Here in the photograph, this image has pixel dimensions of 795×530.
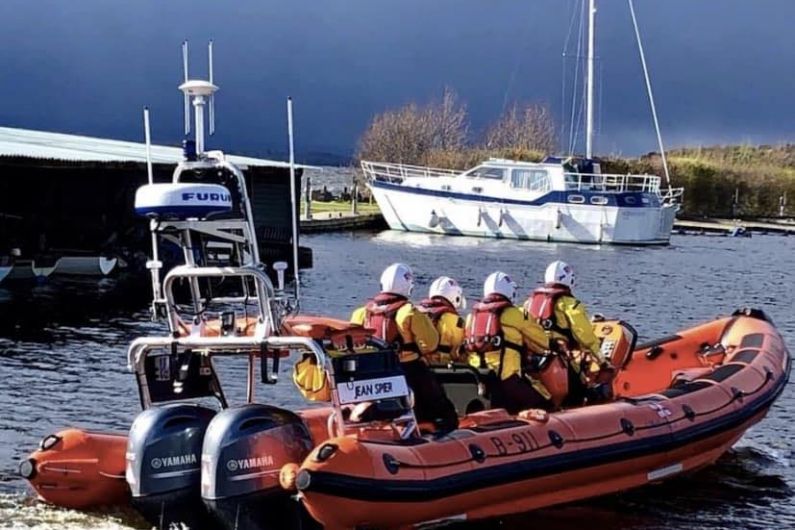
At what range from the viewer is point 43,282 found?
24547 mm

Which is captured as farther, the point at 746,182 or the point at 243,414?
the point at 746,182

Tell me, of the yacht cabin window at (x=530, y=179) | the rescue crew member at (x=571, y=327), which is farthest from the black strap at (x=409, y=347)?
the yacht cabin window at (x=530, y=179)

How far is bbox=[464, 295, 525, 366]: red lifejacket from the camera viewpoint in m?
9.62

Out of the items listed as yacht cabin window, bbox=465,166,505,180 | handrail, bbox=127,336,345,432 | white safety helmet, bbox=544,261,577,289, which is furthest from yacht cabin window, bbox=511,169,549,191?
handrail, bbox=127,336,345,432

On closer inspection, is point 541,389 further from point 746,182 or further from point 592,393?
point 746,182

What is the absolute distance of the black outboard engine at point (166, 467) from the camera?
298 inches

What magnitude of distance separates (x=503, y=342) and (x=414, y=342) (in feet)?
2.84

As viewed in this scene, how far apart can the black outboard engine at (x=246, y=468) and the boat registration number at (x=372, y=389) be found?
452 millimetres

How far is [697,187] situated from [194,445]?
5151 cm

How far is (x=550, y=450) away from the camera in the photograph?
349 inches

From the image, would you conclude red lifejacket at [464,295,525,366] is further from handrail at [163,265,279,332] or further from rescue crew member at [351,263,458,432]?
handrail at [163,265,279,332]

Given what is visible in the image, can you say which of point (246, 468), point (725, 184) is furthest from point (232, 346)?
point (725, 184)

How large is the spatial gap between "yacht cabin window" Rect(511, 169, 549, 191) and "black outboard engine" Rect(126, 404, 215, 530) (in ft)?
115

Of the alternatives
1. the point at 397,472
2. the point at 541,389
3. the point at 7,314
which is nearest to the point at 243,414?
the point at 397,472
